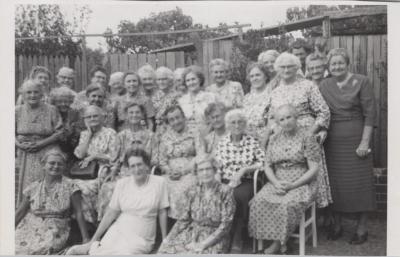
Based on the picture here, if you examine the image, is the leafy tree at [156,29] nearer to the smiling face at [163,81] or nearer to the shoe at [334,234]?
the smiling face at [163,81]

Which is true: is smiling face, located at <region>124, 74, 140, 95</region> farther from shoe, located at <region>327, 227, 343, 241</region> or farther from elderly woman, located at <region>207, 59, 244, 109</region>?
shoe, located at <region>327, 227, 343, 241</region>

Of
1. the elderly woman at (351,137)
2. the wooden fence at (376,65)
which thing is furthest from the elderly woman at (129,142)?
the wooden fence at (376,65)

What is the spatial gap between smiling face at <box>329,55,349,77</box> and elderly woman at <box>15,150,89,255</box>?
2461 mm

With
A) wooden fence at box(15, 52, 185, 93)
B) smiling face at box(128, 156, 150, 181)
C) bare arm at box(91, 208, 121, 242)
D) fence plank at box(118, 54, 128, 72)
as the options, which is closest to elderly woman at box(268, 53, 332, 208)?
wooden fence at box(15, 52, 185, 93)

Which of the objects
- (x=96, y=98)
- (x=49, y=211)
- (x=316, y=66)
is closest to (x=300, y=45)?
(x=316, y=66)

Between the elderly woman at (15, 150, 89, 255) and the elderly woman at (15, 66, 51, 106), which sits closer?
the elderly woman at (15, 150, 89, 255)

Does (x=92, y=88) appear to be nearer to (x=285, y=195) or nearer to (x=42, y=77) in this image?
(x=42, y=77)

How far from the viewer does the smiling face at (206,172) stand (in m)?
4.10

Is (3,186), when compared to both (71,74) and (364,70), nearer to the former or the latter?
(71,74)

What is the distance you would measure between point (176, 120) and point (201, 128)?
0.24 m

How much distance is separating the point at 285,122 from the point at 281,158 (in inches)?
12.0

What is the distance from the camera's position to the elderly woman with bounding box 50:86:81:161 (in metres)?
4.66

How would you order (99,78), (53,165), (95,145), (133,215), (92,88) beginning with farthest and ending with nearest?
(99,78) → (92,88) → (95,145) → (53,165) → (133,215)

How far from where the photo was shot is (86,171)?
4512mm
